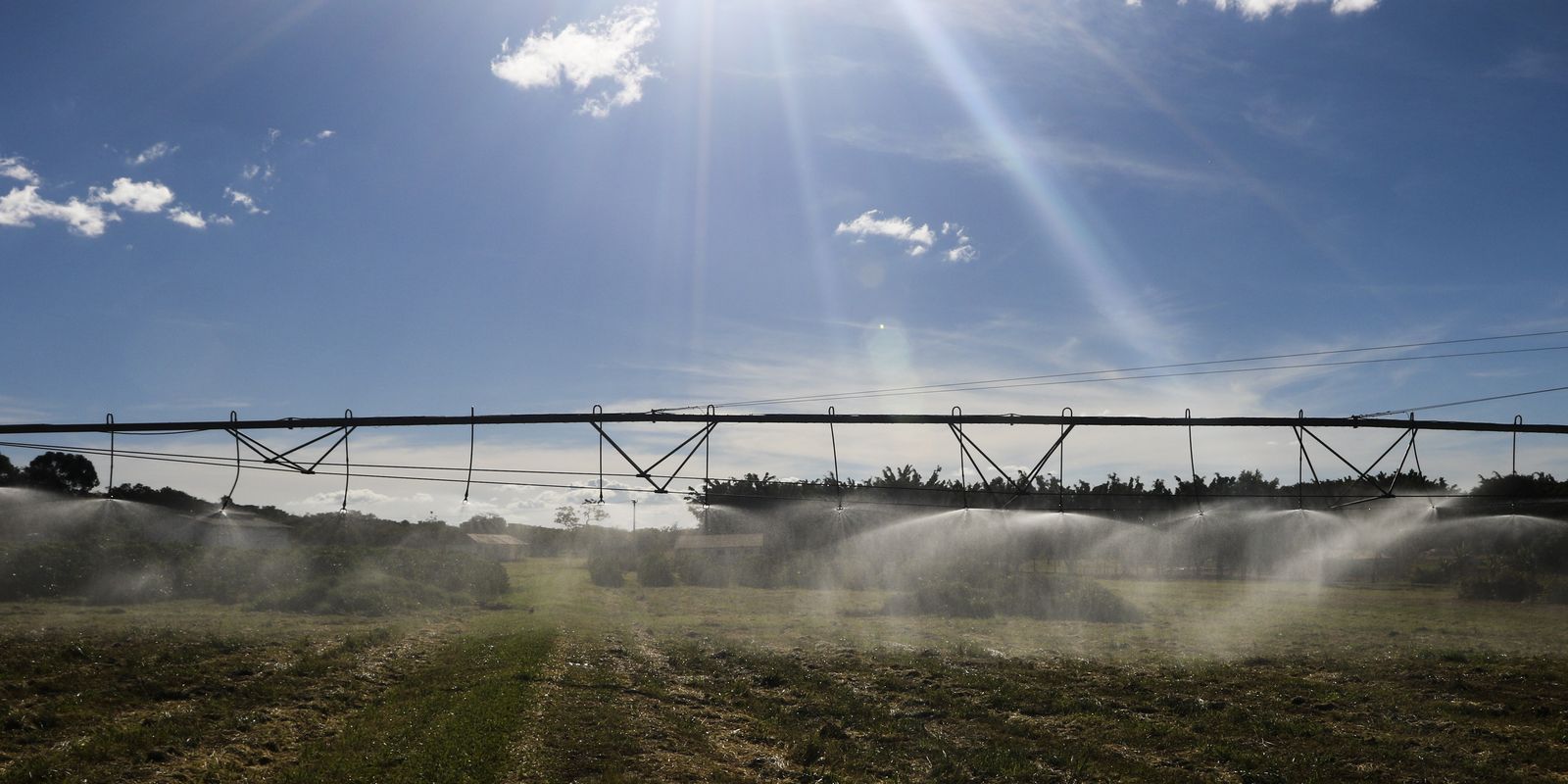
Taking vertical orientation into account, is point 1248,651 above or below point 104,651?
below

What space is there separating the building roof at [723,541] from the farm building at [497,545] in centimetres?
2429

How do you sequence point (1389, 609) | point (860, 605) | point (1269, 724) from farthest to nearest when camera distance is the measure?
point (860, 605), point (1389, 609), point (1269, 724)

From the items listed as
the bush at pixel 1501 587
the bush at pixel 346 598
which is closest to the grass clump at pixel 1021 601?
the bush at pixel 1501 587

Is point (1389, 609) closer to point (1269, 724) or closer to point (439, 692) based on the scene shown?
point (1269, 724)

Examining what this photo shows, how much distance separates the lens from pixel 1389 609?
53.4 m

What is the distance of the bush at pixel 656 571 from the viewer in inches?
3088

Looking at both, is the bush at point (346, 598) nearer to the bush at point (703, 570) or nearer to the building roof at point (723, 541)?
the bush at point (703, 570)

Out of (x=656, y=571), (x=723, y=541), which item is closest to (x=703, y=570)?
(x=656, y=571)

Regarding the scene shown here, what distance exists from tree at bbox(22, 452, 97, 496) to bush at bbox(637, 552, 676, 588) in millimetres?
50030

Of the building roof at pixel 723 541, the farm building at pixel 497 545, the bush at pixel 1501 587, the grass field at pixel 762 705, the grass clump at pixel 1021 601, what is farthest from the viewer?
the farm building at pixel 497 545

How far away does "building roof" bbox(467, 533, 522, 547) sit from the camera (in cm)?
12435

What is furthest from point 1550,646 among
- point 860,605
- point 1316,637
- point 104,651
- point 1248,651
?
point 104,651

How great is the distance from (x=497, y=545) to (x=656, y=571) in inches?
2094

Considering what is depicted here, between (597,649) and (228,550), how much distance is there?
3884 centimetres
